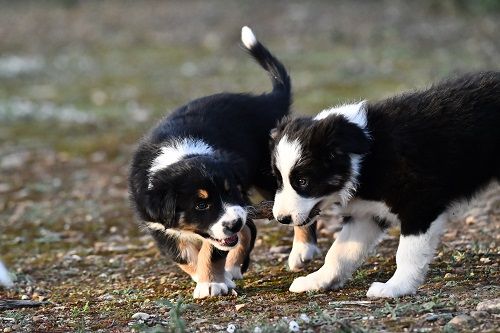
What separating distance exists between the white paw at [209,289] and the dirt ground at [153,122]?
3.1 inches

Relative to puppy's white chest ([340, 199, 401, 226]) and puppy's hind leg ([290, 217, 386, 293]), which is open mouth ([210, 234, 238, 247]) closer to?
puppy's hind leg ([290, 217, 386, 293])

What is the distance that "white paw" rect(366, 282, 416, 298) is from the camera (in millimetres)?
5047

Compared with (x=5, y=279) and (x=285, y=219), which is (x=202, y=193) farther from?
(x=5, y=279)

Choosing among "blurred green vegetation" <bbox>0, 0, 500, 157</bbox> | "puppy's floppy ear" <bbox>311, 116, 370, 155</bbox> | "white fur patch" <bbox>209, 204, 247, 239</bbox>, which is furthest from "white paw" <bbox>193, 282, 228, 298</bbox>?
"blurred green vegetation" <bbox>0, 0, 500, 157</bbox>

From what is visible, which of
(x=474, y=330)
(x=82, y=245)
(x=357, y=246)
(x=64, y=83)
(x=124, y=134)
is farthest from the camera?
(x=64, y=83)

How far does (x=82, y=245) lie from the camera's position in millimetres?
7543

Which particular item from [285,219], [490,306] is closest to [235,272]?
[285,219]

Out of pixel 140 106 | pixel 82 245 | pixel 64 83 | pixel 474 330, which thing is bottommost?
pixel 474 330

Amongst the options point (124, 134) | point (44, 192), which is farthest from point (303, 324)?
point (124, 134)

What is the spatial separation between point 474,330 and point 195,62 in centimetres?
1475

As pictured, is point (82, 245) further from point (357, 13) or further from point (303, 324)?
point (357, 13)

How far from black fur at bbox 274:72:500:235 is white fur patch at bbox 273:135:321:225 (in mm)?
34

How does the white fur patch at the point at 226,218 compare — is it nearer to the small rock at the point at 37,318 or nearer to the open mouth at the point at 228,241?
the open mouth at the point at 228,241

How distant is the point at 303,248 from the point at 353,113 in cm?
136
